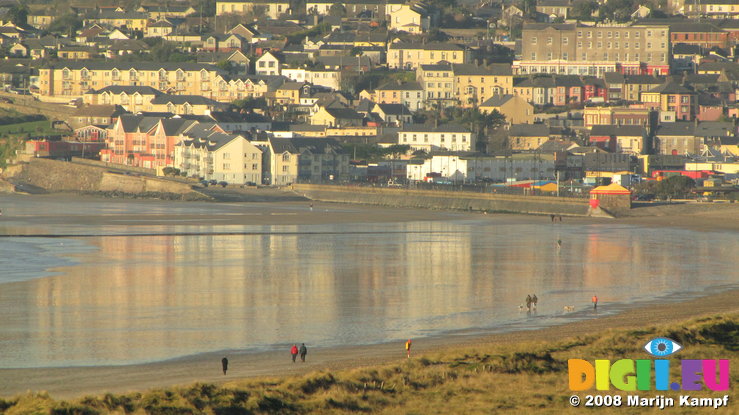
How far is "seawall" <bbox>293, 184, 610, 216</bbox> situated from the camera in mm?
65438

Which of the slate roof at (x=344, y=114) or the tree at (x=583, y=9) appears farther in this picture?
the tree at (x=583, y=9)

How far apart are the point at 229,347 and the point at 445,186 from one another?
43489 millimetres

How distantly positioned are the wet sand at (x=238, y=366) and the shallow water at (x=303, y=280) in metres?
0.90

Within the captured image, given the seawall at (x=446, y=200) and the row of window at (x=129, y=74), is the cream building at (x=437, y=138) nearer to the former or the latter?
the seawall at (x=446, y=200)

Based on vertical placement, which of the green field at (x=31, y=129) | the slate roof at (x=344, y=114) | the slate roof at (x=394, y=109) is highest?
the slate roof at (x=394, y=109)

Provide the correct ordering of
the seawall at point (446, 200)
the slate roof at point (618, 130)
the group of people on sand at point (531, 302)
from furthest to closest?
the slate roof at point (618, 130)
the seawall at point (446, 200)
the group of people on sand at point (531, 302)

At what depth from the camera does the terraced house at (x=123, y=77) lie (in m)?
106

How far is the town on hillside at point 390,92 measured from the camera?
263ft

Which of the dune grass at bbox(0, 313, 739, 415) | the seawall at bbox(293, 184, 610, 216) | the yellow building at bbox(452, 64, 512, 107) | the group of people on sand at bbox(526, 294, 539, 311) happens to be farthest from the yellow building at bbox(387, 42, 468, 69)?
the dune grass at bbox(0, 313, 739, 415)

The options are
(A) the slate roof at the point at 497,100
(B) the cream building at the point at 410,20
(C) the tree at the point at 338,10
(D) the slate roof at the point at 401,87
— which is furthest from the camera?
(C) the tree at the point at 338,10

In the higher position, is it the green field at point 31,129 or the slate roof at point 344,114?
the slate roof at point 344,114

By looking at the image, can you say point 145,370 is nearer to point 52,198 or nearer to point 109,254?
point 109,254

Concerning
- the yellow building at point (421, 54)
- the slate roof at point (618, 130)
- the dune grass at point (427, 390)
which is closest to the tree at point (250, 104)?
the yellow building at point (421, 54)

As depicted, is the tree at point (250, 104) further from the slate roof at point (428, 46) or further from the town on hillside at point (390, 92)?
the slate roof at point (428, 46)
